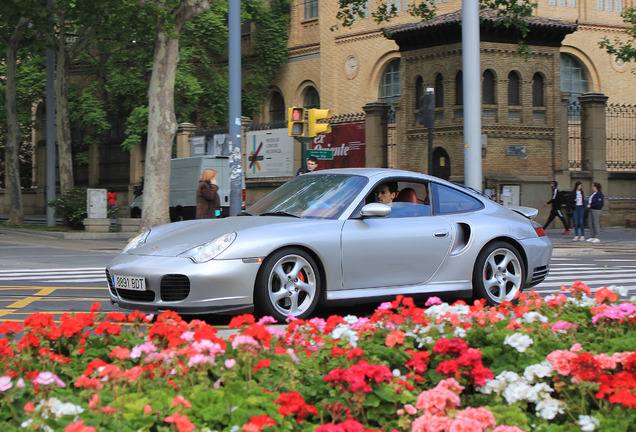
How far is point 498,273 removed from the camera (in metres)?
8.80

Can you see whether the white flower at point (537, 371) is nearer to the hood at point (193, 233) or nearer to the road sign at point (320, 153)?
the hood at point (193, 233)

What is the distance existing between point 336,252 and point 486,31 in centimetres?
2292

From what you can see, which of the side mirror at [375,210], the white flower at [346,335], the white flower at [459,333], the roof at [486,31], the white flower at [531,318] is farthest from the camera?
the roof at [486,31]

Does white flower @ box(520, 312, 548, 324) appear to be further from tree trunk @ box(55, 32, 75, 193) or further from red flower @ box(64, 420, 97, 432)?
tree trunk @ box(55, 32, 75, 193)

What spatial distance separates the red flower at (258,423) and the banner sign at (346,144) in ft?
91.6

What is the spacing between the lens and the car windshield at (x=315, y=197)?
8172mm

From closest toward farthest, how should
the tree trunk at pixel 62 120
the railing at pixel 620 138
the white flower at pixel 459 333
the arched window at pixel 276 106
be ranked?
the white flower at pixel 459 333 → the railing at pixel 620 138 → the tree trunk at pixel 62 120 → the arched window at pixel 276 106

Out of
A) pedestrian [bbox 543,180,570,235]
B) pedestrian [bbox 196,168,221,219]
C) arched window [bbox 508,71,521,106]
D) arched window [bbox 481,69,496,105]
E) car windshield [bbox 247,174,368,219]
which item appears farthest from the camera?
arched window [bbox 508,71,521,106]

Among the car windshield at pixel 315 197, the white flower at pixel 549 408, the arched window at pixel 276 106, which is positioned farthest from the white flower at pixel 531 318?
the arched window at pixel 276 106

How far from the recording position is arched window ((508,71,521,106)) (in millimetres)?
29659

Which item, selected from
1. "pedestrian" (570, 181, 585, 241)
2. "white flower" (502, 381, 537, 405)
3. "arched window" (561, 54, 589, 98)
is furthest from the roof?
"white flower" (502, 381, 537, 405)

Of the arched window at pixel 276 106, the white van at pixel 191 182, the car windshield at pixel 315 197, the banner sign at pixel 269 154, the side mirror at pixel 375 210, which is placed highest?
the arched window at pixel 276 106

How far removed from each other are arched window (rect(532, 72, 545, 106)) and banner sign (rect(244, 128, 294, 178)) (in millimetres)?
8960

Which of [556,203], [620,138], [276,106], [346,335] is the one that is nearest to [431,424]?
[346,335]
